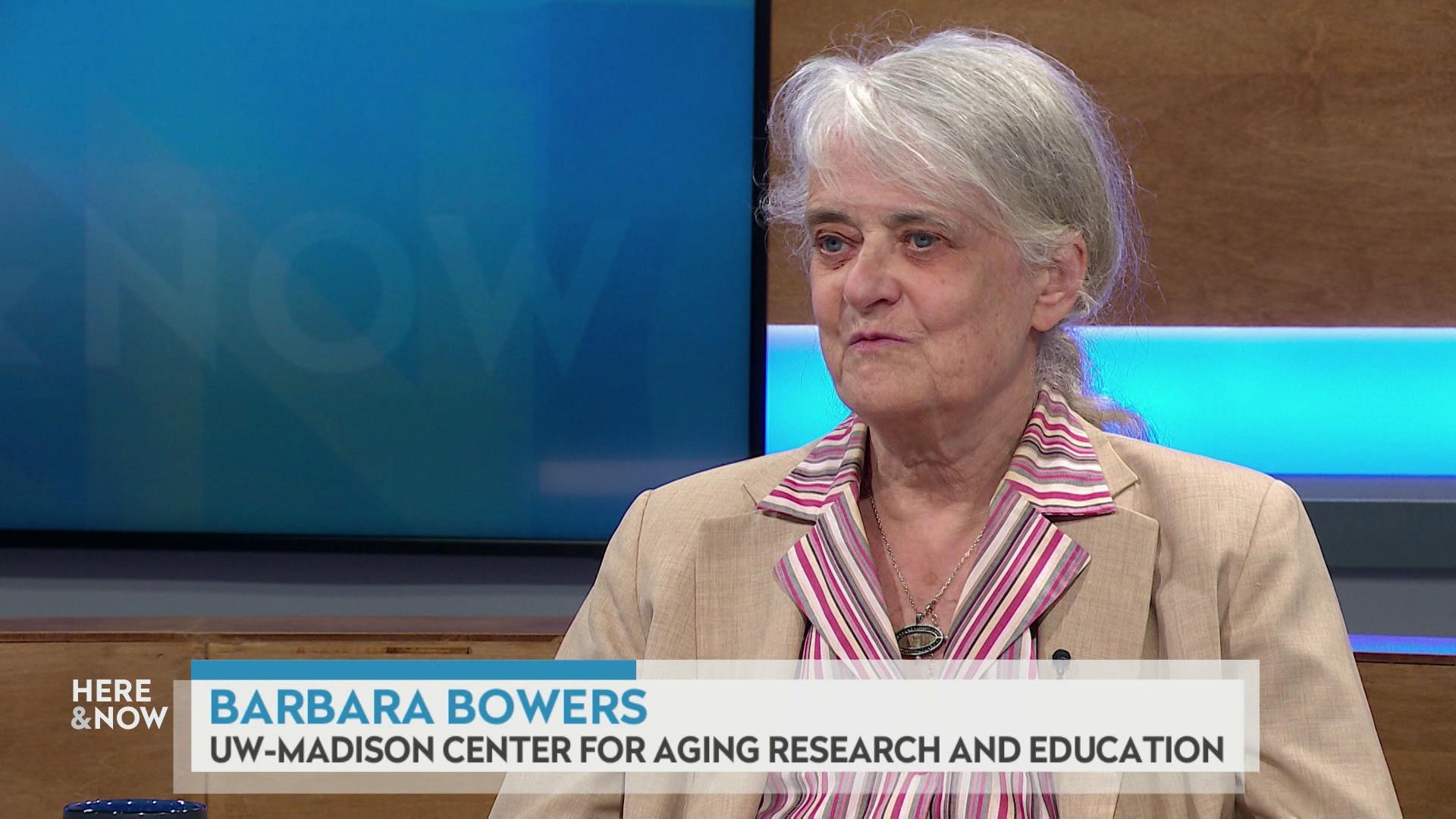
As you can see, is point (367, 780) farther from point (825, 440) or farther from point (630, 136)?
point (630, 136)

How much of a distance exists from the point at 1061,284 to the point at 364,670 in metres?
1.31

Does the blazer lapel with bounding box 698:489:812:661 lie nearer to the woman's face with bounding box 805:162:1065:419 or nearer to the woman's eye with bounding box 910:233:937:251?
the woman's face with bounding box 805:162:1065:419

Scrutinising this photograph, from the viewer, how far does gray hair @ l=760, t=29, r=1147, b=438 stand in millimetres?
1517

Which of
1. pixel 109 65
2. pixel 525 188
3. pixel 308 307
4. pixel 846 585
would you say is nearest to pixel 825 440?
pixel 846 585

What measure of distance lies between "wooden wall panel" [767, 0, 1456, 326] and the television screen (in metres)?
0.32

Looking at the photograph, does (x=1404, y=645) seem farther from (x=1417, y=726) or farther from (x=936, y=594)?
(x=936, y=594)

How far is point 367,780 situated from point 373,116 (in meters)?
1.23

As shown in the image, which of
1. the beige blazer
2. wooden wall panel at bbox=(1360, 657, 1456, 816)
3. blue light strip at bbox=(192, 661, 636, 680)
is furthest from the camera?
blue light strip at bbox=(192, 661, 636, 680)

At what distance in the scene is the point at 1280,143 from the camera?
2742mm

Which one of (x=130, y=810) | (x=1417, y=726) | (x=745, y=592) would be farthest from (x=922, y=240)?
(x=1417, y=726)

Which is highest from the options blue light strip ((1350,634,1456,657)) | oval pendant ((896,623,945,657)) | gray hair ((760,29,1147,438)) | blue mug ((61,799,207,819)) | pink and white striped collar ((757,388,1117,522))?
gray hair ((760,29,1147,438))

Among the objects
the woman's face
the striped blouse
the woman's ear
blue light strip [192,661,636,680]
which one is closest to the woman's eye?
the woman's face

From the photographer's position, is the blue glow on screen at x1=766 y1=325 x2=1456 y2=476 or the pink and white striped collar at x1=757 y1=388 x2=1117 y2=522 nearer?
the pink and white striped collar at x1=757 y1=388 x2=1117 y2=522

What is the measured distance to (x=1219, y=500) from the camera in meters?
1.55
